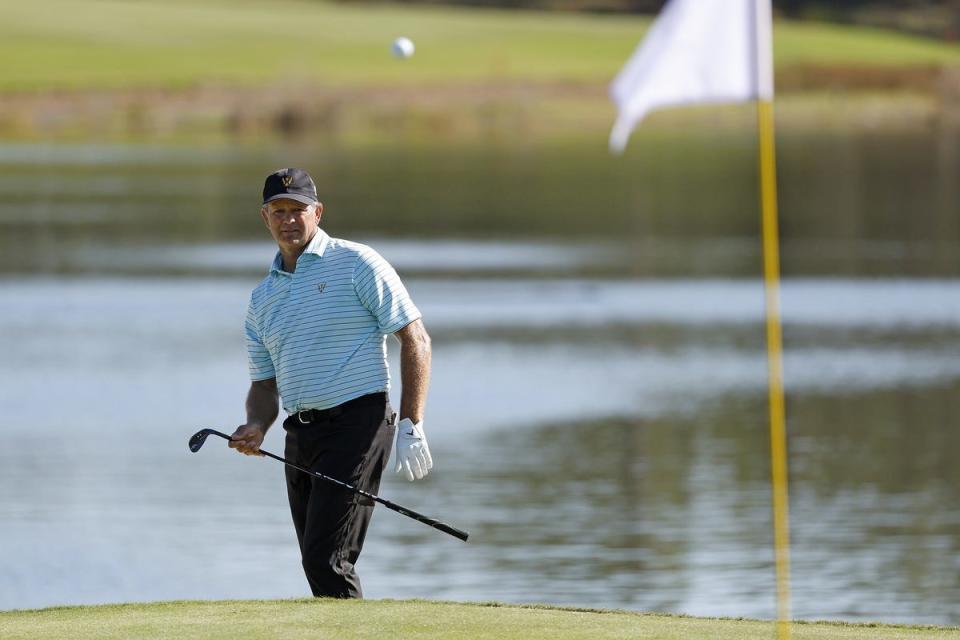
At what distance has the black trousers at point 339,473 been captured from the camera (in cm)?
845

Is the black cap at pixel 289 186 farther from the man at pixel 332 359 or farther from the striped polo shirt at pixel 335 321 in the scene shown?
the striped polo shirt at pixel 335 321

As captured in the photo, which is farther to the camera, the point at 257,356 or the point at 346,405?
the point at 257,356

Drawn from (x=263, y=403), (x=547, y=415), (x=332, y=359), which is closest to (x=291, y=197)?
(x=332, y=359)

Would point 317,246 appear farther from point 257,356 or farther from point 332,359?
point 257,356

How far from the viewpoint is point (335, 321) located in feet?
27.8

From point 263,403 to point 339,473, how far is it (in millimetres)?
569

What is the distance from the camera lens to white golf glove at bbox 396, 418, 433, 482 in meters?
8.23

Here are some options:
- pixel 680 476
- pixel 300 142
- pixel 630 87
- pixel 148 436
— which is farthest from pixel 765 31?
pixel 300 142

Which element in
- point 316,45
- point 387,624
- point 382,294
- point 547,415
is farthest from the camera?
point 316,45

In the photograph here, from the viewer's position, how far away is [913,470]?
55.6 ft

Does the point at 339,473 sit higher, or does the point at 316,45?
the point at 339,473

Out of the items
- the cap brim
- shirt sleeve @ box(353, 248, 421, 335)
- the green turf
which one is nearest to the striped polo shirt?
shirt sleeve @ box(353, 248, 421, 335)

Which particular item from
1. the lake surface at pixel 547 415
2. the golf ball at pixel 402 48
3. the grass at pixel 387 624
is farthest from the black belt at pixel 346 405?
the golf ball at pixel 402 48

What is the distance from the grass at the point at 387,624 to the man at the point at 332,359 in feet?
1.04
